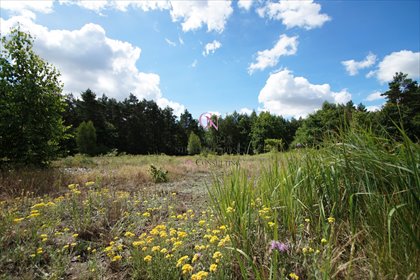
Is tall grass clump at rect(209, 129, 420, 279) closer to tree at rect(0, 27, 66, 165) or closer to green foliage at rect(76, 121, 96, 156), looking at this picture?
tree at rect(0, 27, 66, 165)

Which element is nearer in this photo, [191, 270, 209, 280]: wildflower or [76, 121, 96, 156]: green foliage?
[191, 270, 209, 280]: wildflower

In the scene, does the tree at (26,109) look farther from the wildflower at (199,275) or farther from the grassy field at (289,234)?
the wildflower at (199,275)

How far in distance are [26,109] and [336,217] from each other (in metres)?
7.77

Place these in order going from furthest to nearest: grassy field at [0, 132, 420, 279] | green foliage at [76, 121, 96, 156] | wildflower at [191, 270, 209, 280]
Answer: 1. green foliage at [76, 121, 96, 156]
2. grassy field at [0, 132, 420, 279]
3. wildflower at [191, 270, 209, 280]

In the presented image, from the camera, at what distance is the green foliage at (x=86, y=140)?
24625mm

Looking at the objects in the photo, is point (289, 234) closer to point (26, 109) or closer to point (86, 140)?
point (26, 109)

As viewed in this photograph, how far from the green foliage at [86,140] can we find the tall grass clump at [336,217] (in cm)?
2623

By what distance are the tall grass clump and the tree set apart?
6389 mm

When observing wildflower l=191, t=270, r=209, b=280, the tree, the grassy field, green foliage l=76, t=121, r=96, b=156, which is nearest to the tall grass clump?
the grassy field

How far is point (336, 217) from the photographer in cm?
175

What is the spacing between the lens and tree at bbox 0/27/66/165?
6.08 m

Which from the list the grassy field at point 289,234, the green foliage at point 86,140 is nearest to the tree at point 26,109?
the grassy field at point 289,234

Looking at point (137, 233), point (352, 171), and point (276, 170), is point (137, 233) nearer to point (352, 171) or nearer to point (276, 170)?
point (276, 170)

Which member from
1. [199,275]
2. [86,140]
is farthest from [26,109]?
[86,140]
